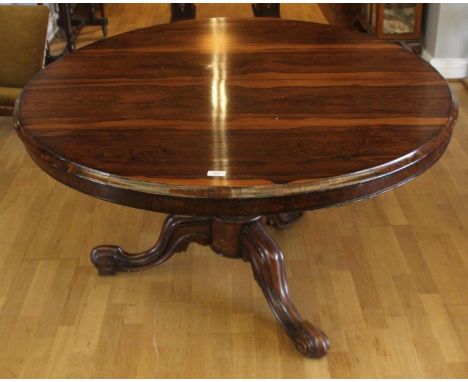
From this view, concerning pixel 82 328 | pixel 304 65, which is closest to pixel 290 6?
pixel 304 65

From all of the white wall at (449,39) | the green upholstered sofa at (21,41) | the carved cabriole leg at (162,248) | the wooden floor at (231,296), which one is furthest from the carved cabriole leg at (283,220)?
the white wall at (449,39)

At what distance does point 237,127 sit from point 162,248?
68 cm

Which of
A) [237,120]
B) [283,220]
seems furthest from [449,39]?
[237,120]

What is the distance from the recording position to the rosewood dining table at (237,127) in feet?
4.69

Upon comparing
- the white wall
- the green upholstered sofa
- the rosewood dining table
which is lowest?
the white wall

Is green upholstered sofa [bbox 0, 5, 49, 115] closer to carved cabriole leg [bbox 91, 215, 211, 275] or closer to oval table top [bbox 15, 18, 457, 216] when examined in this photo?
oval table top [bbox 15, 18, 457, 216]

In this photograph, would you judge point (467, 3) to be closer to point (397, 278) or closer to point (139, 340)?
point (397, 278)

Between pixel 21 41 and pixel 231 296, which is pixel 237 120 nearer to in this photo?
pixel 231 296

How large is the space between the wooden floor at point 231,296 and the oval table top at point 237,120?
636mm

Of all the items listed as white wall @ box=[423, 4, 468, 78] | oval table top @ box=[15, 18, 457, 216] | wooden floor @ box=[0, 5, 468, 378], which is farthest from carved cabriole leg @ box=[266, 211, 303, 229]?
white wall @ box=[423, 4, 468, 78]

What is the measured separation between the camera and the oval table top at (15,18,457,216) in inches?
56.0

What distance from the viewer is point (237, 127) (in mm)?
1629

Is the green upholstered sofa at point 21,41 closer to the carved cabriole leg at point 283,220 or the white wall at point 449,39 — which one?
the carved cabriole leg at point 283,220

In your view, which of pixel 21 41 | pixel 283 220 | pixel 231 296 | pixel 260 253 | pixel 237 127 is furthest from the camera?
pixel 21 41
